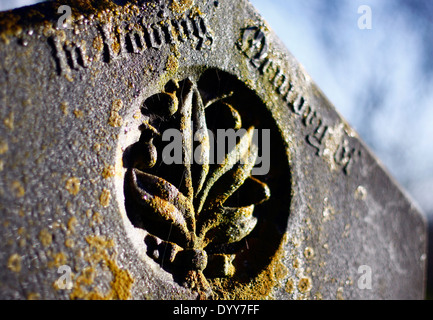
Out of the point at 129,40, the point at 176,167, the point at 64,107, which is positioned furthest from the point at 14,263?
the point at 129,40

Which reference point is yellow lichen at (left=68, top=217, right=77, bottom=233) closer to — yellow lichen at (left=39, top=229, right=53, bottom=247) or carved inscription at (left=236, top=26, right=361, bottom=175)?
yellow lichen at (left=39, top=229, right=53, bottom=247)

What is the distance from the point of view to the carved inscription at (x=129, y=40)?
836 mm

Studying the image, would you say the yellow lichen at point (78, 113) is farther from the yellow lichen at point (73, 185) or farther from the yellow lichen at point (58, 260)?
the yellow lichen at point (58, 260)

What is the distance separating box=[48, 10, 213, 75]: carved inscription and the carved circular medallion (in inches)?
3.8

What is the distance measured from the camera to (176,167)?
0.98m

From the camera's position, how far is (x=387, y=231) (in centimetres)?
142

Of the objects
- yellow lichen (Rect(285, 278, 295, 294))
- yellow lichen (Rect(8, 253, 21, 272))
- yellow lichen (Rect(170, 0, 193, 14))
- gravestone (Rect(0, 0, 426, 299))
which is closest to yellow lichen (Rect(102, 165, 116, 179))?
gravestone (Rect(0, 0, 426, 299))

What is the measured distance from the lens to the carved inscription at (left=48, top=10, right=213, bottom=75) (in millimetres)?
836

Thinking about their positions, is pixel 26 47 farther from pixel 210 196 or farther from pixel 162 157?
pixel 210 196

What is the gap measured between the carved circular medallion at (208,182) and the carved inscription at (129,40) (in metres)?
0.10

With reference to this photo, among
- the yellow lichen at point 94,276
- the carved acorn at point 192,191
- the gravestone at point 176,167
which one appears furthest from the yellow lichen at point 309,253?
the yellow lichen at point 94,276

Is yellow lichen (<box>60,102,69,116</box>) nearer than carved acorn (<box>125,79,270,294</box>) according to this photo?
Yes
